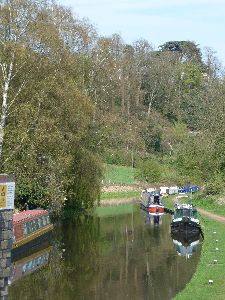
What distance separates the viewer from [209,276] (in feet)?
82.5

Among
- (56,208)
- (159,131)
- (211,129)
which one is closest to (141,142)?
(159,131)

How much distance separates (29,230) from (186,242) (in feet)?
33.7

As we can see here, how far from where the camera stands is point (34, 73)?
124ft

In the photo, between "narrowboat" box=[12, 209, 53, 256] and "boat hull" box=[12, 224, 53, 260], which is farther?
"narrowboat" box=[12, 209, 53, 256]

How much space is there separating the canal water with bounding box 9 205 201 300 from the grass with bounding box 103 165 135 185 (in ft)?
74.5

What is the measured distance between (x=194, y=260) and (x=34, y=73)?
16054 millimetres

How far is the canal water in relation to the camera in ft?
81.4

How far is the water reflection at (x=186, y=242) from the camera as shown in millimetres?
33969

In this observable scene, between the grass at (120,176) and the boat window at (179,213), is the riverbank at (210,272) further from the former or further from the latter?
the grass at (120,176)

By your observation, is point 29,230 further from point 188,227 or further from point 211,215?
point 211,215

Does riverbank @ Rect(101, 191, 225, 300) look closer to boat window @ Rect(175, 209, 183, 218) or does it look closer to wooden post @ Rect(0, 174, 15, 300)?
boat window @ Rect(175, 209, 183, 218)

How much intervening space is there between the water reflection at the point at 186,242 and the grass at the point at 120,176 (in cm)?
2637

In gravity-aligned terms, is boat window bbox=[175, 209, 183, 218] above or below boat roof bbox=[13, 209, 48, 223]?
below

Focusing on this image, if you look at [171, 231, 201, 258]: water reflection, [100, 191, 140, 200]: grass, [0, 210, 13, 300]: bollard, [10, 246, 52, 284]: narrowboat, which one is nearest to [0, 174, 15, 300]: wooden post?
[0, 210, 13, 300]: bollard
